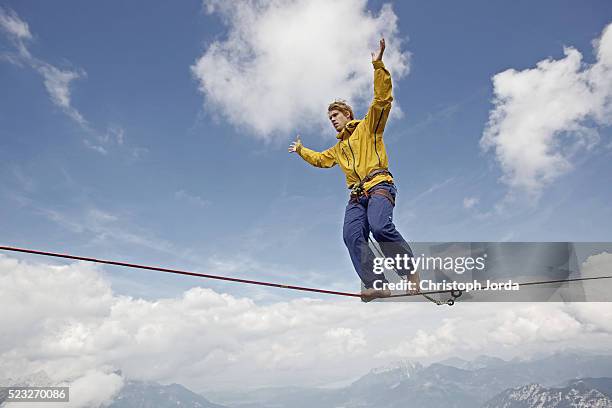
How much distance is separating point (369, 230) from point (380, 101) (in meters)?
1.72

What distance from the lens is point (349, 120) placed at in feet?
20.8

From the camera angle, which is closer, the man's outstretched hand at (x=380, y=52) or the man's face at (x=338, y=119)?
the man's outstretched hand at (x=380, y=52)

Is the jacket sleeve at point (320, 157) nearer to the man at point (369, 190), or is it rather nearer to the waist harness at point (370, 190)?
the man at point (369, 190)

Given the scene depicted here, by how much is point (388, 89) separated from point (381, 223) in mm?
1664

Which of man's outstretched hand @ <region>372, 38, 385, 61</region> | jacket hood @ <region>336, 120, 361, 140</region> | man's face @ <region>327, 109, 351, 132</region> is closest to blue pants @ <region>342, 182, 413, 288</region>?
jacket hood @ <region>336, 120, 361, 140</region>

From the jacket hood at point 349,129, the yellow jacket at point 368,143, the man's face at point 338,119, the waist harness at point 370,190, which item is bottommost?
the waist harness at point 370,190

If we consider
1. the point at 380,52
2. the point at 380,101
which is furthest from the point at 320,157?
the point at 380,52

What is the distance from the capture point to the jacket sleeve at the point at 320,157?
652cm

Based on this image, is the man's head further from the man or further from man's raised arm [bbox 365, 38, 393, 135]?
Result: man's raised arm [bbox 365, 38, 393, 135]

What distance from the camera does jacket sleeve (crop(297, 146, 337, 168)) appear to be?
21.4 feet

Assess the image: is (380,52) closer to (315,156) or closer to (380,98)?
(380,98)

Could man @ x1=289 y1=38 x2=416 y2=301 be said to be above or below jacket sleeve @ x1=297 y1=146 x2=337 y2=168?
below

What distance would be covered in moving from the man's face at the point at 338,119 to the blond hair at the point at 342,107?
4 cm

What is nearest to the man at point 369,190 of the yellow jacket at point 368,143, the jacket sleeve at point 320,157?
the yellow jacket at point 368,143
